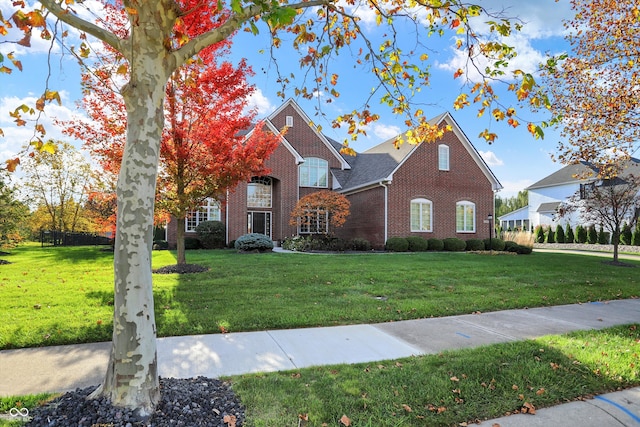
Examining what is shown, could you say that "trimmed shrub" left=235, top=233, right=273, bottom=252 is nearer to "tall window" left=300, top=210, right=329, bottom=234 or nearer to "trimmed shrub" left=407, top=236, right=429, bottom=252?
"tall window" left=300, top=210, right=329, bottom=234

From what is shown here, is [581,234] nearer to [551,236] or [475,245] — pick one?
[551,236]

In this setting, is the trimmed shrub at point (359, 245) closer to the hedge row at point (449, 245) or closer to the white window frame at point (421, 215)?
the hedge row at point (449, 245)

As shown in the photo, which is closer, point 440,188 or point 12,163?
point 12,163

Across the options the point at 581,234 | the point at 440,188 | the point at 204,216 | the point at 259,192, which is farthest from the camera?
the point at 581,234

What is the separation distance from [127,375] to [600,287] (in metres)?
10.7

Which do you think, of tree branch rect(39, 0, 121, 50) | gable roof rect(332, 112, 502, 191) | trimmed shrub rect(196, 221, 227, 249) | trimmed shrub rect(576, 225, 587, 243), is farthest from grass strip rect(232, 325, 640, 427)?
trimmed shrub rect(576, 225, 587, 243)

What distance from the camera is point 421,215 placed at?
21.0 meters

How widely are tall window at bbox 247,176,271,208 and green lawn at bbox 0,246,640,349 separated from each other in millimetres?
11514

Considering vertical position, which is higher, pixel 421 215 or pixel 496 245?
pixel 421 215

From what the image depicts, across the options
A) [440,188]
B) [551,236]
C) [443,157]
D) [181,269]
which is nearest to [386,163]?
[443,157]

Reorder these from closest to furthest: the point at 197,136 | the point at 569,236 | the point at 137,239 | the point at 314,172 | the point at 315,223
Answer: the point at 137,239 < the point at 197,136 < the point at 315,223 < the point at 314,172 < the point at 569,236

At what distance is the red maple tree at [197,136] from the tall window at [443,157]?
43.8ft

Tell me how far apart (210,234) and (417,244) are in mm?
10949

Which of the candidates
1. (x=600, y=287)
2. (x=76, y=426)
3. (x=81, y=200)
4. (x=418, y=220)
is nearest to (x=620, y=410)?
Result: (x=76, y=426)
